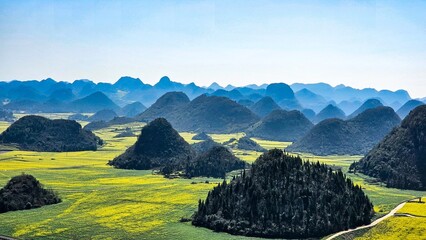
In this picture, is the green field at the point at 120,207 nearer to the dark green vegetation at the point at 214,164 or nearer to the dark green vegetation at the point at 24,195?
the dark green vegetation at the point at 24,195

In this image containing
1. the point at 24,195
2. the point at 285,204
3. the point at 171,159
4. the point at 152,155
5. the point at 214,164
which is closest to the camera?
the point at 285,204

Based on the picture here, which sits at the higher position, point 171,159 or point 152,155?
point 152,155

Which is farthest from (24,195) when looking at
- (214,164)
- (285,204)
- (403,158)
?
(403,158)

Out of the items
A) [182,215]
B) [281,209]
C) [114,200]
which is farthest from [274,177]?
[114,200]

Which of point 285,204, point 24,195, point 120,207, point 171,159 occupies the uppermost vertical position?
point 171,159

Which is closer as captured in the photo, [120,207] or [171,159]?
[120,207]

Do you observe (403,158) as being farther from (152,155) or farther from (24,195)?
(24,195)

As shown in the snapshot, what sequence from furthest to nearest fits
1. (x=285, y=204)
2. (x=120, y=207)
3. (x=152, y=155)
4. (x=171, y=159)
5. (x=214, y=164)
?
(x=152, y=155)
(x=171, y=159)
(x=214, y=164)
(x=120, y=207)
(x=285, y=204)

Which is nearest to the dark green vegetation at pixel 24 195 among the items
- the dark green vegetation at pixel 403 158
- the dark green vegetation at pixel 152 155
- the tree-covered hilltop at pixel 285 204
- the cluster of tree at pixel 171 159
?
the tree-covered hilltop at pixel 285 204
